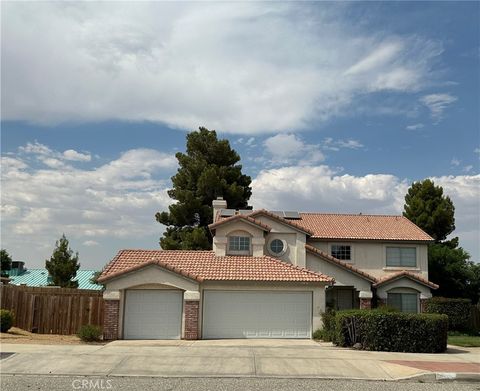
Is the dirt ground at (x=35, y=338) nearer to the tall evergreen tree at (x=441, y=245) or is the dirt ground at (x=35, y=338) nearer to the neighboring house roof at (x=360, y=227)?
the neighboring house roof at (x=360, y=227)

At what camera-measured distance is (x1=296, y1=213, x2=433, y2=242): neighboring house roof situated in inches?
1292

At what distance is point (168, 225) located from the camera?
44469 mm

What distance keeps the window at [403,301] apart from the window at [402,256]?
257 cm

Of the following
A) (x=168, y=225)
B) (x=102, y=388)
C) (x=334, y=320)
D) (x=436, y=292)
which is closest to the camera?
(x=102, y=388)

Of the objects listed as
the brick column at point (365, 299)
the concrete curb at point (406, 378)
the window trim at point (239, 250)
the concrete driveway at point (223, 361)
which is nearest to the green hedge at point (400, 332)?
the concrete driveway at point (223, 361)

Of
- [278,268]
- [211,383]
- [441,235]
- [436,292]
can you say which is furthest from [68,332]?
[441,235]

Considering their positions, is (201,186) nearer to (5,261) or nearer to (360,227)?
(360,227)

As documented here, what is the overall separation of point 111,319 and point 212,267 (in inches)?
196

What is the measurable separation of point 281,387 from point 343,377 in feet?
6.91

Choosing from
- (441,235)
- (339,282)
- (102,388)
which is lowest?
(102,388)

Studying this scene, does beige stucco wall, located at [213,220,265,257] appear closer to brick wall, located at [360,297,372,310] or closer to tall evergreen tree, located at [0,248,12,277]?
brick wall, located at [360,297,372,310]

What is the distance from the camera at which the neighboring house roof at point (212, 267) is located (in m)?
23.4

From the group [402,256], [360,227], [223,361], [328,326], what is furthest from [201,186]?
[223,361]

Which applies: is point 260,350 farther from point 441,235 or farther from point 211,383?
point 441,235
